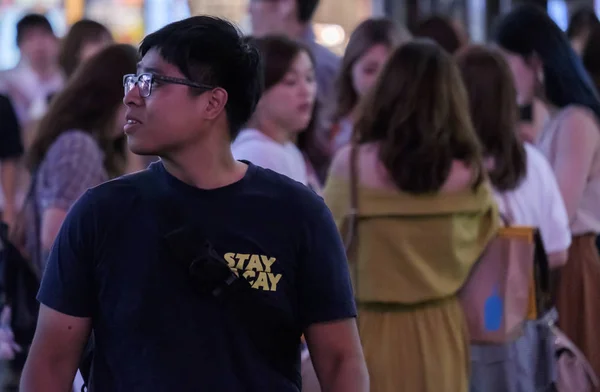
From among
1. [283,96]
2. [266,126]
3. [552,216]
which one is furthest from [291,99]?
[552,216]

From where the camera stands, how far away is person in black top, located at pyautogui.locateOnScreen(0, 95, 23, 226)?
6.41 m

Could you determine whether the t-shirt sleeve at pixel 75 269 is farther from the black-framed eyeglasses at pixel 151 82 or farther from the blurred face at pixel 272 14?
the blurred face at pixel 272 14

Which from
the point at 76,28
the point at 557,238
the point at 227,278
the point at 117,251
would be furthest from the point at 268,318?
the point at 76,28

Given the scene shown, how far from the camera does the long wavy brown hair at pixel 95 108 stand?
426 centimetres

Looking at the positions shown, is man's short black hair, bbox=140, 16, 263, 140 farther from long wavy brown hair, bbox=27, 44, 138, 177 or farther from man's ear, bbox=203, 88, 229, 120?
long wavy brown hair, bbox=27, 44, 138, 177

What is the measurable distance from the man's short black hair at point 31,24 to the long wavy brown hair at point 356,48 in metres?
3.01

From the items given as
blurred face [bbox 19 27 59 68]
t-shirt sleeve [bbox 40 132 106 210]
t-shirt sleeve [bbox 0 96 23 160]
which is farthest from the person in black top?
t-shirt sleeve [bbox 40 132 106 210]

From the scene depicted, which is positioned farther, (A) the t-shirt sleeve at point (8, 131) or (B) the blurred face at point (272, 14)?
(A) the t-shirt sleeve at point (8, 131)

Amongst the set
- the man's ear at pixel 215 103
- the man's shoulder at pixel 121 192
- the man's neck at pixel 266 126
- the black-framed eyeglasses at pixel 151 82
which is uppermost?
the black-framed eyeglasses at pixel 151 82

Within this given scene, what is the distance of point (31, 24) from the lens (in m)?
7.88

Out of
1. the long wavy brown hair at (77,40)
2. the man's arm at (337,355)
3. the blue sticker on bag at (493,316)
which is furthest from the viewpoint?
the long wavy brown hair at (77,40)

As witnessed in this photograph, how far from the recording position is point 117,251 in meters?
2.27

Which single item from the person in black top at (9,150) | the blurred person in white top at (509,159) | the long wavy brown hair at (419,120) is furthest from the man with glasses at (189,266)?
the person in black top at (9,150)

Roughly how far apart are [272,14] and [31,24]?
96.3 inches
